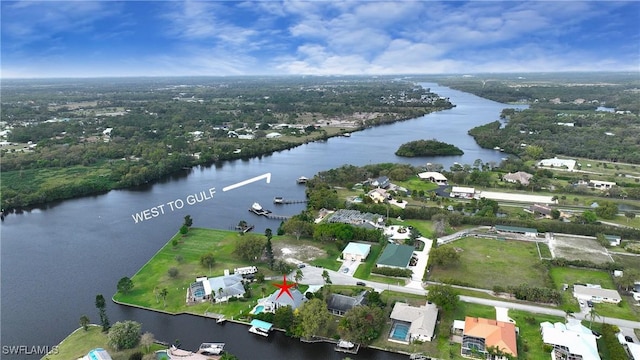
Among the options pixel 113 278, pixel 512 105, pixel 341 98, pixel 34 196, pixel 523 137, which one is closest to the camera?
pixel 113 278

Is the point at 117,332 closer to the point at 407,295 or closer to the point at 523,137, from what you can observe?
the point at 407,295

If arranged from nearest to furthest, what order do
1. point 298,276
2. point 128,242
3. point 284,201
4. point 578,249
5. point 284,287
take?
1. point 284,287
2. point 298,276
3. point 578,249
4. point 128,242
5. point 284,201

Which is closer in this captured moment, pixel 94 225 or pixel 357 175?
pixel 94 225

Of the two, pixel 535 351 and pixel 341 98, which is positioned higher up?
pixel 341 98

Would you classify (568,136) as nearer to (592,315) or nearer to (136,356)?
(592,315)

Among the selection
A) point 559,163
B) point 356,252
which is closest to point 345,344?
point 356,252

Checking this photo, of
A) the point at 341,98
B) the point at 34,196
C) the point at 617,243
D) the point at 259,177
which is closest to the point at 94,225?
the point at 34,196
